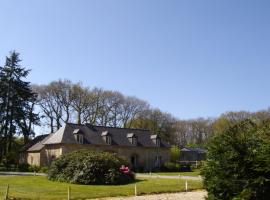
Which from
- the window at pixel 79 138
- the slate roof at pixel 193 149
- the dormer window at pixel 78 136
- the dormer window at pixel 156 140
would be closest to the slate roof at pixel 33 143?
the dormer window at pixel 78 136

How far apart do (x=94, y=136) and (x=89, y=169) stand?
81.7ft

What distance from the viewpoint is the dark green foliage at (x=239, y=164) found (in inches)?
517

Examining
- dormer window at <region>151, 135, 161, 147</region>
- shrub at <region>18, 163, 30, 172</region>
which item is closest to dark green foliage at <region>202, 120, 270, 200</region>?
shrub at <region>18, 163, 30, 172</region>

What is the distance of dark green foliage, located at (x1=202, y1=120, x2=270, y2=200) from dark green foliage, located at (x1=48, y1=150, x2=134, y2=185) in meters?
16.5

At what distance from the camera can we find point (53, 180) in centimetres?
3247

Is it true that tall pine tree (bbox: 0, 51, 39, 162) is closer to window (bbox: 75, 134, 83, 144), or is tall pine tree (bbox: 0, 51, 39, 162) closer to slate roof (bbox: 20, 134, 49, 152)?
A: slate roof (bbox: 20, 134, 49, 152)

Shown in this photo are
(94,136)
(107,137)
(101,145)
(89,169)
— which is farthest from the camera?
(107,137)

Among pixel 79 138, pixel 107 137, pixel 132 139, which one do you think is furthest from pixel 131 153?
pixel 79 138

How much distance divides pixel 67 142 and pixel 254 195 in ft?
133

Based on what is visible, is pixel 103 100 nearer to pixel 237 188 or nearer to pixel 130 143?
pixel 130 143

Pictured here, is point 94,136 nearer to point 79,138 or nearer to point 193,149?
point 79,138

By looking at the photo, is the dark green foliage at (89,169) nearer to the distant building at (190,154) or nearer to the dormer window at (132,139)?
the dormer window at (132,139)

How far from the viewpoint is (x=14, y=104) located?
62.8 metres

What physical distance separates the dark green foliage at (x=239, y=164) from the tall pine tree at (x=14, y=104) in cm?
5141
